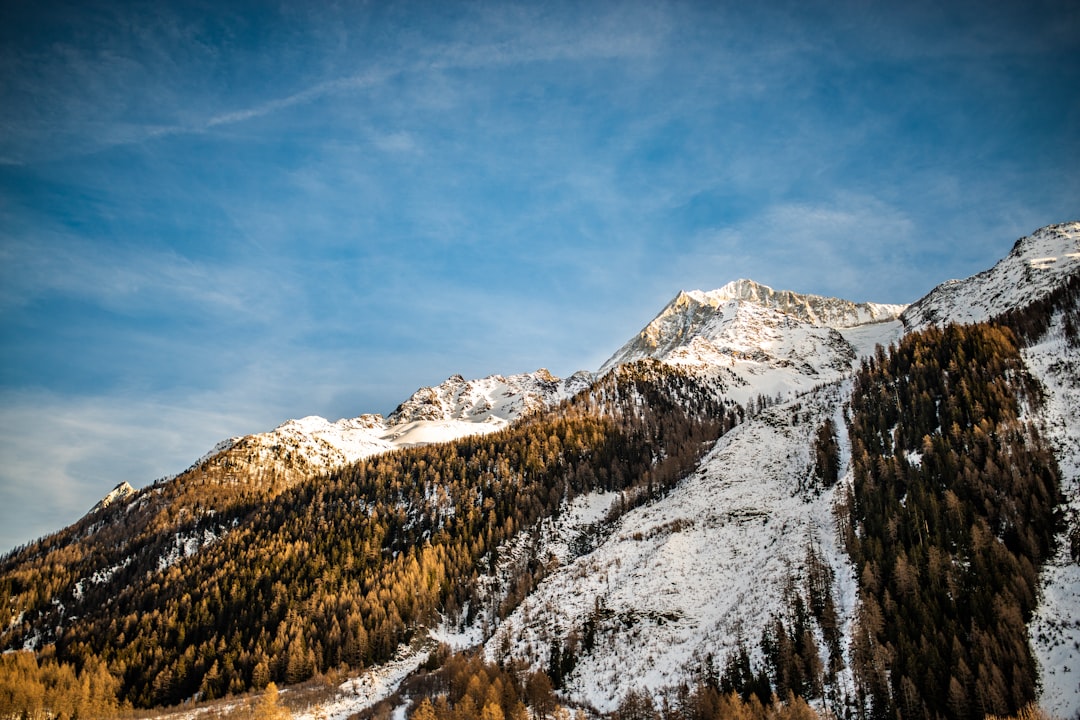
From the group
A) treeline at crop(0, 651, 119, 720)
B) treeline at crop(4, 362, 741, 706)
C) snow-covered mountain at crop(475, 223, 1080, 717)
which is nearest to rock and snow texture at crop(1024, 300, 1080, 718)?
snow-covered mountain at crop(475, 223, 1080, 717)

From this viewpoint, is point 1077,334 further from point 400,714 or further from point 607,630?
point 400,714

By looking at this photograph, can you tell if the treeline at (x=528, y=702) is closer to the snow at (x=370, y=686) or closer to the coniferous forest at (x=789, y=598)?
the coniferous forest at (x=789, y=598)

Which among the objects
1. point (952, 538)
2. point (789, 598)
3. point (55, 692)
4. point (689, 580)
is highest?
point (952, 538)

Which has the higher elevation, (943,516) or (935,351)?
(935,351)

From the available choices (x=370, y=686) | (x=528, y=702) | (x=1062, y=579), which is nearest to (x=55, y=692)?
(x=370, y=686)

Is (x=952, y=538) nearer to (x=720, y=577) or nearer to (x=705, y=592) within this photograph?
(x=720, y=577)

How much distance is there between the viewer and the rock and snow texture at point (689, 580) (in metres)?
94.3

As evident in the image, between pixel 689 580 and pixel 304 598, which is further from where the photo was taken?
pixel 304 598

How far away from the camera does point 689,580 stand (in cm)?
11031

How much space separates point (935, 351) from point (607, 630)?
11578cm

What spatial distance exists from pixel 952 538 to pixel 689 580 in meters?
42.6

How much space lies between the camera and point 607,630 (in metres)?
105

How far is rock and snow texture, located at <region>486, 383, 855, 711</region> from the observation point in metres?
94.3

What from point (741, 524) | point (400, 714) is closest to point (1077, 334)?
point (741, 524)
